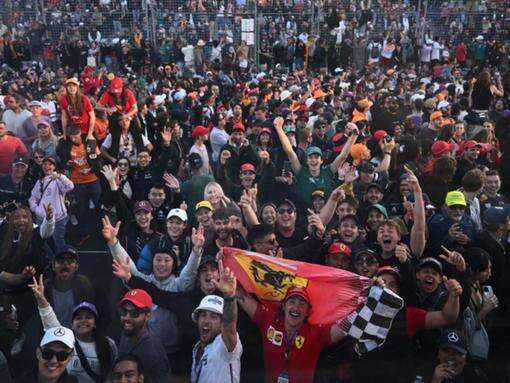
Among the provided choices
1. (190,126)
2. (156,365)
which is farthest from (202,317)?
(190,126)

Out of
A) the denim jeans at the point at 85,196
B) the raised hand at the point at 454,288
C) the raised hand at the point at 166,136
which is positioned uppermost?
the raised hand at the point at 454,288

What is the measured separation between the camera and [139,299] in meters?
3.73

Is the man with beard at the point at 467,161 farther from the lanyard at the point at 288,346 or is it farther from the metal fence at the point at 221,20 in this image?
the metal fence at the point at 221,20

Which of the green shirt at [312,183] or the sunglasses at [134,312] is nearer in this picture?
the sunglasses at [134,312]

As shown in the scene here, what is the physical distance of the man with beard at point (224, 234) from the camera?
15.5ft

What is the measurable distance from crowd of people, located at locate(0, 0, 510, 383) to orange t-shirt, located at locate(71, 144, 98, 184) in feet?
0.08

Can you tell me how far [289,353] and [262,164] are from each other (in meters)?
3.66

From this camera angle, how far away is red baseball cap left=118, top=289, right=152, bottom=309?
370 cm

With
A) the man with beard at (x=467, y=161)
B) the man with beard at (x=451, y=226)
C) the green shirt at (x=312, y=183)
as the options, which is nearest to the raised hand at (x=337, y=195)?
the man with beard at (x=451, y=226)

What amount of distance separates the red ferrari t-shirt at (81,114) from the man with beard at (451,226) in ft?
16.2

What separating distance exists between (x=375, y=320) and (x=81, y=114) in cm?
579

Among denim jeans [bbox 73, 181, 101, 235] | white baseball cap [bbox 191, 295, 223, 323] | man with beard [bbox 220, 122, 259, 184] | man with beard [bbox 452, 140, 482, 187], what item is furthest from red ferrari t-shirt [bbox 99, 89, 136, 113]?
white baseball cap [bbox 191, 295, 223, 323]

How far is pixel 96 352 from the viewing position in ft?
12.4

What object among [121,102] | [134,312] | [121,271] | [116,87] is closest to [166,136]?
Result: [121,102]
